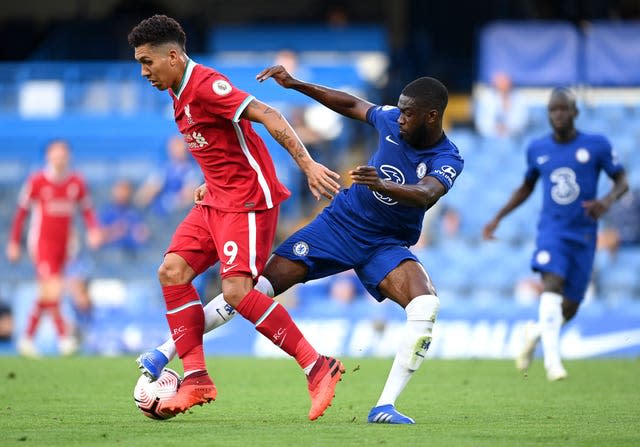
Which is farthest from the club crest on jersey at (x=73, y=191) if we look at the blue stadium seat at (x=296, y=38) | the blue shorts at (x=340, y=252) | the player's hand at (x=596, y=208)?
the blue shorts at (x=340, y=252)

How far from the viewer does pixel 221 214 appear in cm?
768

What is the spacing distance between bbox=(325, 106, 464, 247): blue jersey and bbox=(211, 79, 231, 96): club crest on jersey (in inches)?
44.8

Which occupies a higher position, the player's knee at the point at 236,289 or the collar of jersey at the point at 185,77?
the collar of jersey at the point at 185,77

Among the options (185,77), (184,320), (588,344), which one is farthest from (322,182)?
(588,344)

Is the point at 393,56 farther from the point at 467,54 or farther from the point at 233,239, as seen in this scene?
the point at 233,239

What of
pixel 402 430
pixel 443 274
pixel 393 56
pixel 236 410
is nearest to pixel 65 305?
pixel 443 274

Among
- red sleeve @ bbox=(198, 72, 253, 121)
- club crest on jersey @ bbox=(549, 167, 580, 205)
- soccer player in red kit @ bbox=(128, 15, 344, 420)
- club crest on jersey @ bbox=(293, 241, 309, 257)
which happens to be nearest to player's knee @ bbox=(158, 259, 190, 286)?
soccer player in red kit @ bbox=(128, 15, 344, 420)

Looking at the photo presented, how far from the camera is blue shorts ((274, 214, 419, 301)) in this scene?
7.93 m

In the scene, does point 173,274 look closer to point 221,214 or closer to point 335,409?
point 221,214

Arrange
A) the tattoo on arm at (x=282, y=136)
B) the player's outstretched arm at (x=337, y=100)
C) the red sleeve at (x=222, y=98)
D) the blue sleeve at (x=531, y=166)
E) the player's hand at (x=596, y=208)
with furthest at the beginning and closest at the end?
1. the blue sleeve at (x=531, y=166)
2. the player's hand at (x=596, y=208)
3. the player's outstretched arm at (x=337, y=100)
4. the red sleeve at (x=222, y=98)
5. the tattoo on arm at (x=282, y=136)

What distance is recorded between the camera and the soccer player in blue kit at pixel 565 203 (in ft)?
36.1

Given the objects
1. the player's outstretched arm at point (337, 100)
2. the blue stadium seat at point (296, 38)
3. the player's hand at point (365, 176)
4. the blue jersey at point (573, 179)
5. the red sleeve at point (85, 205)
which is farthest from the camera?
the blue stadium seat at point (296, 38)

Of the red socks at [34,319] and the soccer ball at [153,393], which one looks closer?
the soccer ball at [153,393]

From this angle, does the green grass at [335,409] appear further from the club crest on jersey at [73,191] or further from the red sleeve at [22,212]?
the club crest on jersey at [73,191]
